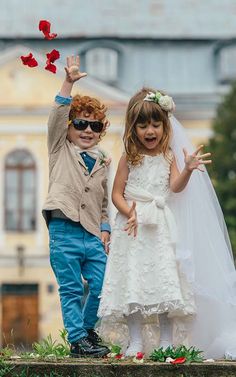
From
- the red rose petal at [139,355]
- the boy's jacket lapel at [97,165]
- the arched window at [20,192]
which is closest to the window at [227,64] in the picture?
the arched window at [20,192]

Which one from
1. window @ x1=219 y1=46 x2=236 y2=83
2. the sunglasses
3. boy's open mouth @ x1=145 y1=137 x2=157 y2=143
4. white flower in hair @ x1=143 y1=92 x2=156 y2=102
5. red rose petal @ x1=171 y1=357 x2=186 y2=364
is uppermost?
window @ x1=219 y1=46 x2=236 y2=83

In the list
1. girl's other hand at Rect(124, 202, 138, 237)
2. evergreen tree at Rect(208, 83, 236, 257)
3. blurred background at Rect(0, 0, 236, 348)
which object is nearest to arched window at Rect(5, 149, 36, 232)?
blurred background at Rect(0, 0, 236, 348)

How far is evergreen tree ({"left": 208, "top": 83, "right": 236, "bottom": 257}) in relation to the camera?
30438 millimetres

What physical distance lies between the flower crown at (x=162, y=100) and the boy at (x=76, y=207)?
298 millimetres

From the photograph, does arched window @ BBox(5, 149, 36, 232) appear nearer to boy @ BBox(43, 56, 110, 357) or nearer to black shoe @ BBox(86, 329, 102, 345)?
boy @ BBox(43, 56, 110, 357)

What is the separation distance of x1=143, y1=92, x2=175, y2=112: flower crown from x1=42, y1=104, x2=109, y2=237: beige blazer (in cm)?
47

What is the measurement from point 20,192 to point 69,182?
2715 centimetres

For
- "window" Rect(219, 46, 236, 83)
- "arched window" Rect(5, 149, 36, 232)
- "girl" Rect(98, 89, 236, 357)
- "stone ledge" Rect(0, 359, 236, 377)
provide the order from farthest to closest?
"window" Rect(219, 46, 236, 83), "arched window" Rect(5, 149, 36, 232), "girl" Rect(98, 89, 236, 357), "stone ledge" Rect(0, 359, 236, 377)

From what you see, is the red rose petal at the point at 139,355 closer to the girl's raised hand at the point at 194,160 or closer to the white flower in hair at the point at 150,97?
the girl's raised hand at the point at 194,160

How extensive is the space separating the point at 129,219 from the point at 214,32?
99.2 feet

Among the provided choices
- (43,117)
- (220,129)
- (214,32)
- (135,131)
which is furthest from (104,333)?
(214,32)

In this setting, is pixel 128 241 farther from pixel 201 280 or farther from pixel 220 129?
pixel 220 129

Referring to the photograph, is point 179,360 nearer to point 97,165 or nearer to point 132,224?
point 132,224

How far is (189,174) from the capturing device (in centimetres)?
735
